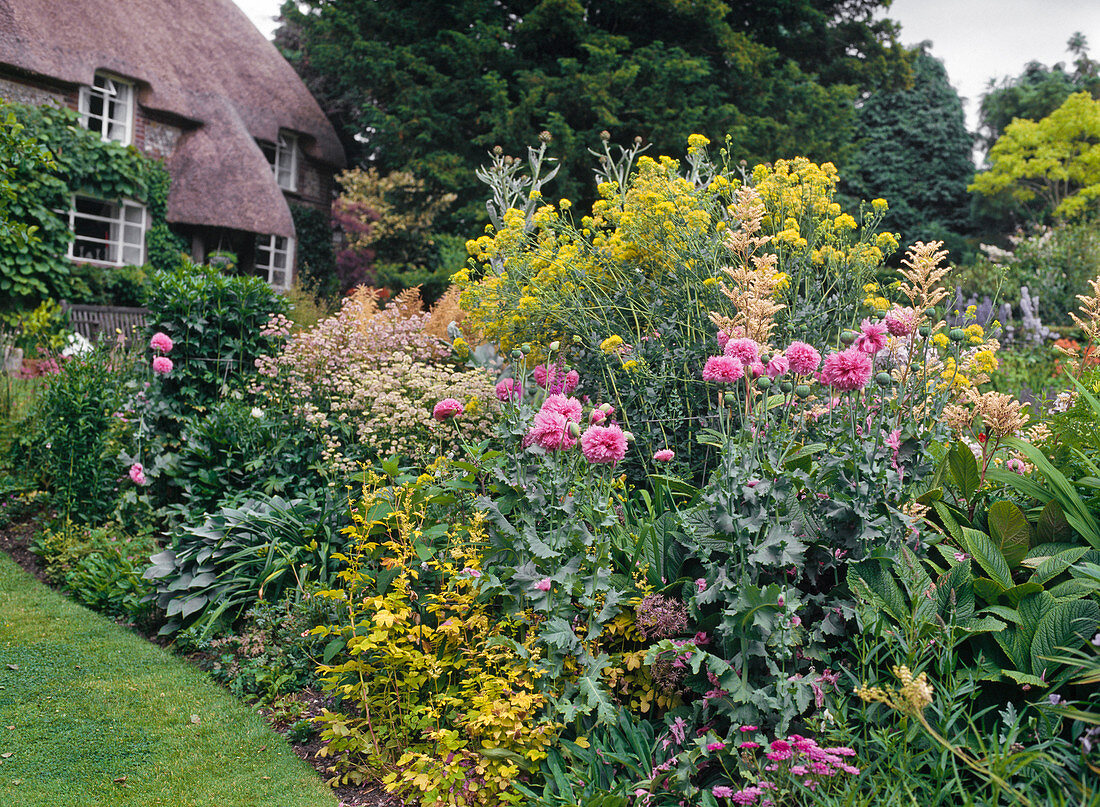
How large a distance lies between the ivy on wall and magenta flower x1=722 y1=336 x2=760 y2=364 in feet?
37.3

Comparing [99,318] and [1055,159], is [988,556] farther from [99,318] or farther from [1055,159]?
[1055,159]

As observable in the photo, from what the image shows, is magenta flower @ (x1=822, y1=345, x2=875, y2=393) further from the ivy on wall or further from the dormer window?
the dormer window

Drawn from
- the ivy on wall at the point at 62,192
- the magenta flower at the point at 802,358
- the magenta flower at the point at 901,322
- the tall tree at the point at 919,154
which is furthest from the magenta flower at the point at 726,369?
the tall tree at the point at 919,154

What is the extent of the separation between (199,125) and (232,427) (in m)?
12.7

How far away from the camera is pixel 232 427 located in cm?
460

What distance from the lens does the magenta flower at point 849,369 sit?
2.25 meters

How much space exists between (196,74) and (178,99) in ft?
3.17

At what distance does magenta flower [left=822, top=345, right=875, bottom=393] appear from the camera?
225 centimetres

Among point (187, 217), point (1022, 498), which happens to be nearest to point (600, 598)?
point (1022, 498)

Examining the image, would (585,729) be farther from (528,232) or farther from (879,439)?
(528,232)

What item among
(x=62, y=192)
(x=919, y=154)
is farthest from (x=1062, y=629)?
(x=919, y=154)

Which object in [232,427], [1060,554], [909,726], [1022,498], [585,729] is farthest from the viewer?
[232,427]

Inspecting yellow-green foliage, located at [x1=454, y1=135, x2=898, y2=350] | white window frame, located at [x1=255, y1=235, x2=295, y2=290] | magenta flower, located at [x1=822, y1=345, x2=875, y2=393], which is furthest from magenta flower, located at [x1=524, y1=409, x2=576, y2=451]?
white window frame, located at [x1=255, y1=235, x2=295, y2=290]

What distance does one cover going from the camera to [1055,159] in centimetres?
2277
